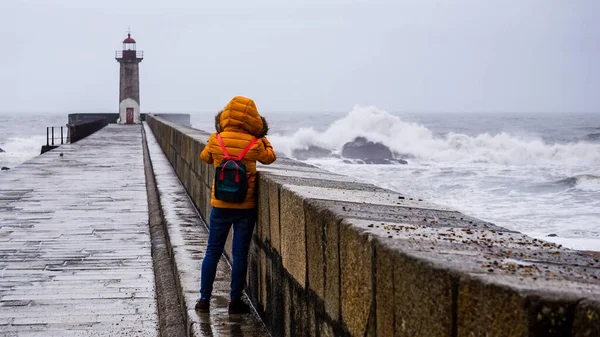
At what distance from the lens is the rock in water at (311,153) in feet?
151

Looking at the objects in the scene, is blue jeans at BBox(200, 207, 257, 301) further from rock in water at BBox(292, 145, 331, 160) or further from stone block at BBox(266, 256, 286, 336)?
rock in water at BBox(292, 145, 331, 160)

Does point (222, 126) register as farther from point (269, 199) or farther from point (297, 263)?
point (297, 263)

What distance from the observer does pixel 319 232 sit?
2553 mm

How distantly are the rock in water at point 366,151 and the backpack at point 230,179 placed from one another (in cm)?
3618

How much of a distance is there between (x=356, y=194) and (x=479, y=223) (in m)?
0.80

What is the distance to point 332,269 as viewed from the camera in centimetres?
242

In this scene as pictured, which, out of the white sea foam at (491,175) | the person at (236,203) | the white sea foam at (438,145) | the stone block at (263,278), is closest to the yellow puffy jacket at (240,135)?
the person at (236,203)

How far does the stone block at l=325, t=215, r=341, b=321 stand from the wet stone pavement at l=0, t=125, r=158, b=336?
186 cm

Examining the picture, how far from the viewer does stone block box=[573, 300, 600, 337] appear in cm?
124

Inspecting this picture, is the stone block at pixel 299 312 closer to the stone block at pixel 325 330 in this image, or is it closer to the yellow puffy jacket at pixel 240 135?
the stone block at pixel 325 330

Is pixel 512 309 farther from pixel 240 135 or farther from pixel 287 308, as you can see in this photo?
pixel 240 135

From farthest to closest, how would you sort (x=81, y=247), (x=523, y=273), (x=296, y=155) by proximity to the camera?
(x=296, y=155), (x=81, y=247), (x=523, y=273)

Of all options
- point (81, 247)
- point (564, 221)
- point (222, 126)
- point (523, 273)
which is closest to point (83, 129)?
point (564, 221)

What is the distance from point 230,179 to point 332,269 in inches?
49.8
